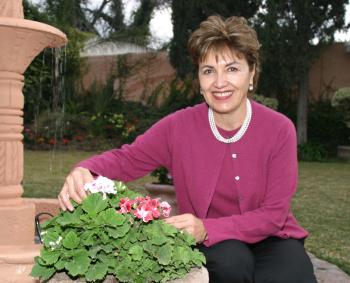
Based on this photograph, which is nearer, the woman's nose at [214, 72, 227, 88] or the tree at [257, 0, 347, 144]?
the woman's nose at [214, 72, 227, 88]

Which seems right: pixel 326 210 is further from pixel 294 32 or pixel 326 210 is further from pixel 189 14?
pixel 189 14

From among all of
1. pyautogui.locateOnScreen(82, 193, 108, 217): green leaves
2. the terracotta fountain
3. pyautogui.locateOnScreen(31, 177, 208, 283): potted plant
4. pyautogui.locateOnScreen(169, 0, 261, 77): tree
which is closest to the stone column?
the terracotta fountain

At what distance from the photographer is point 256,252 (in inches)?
90.0

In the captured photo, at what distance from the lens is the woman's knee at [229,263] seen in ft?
6.80

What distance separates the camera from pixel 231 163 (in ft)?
7.41

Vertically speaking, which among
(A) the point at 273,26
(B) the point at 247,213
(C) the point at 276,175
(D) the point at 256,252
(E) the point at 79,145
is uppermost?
(A) the point at 273,26

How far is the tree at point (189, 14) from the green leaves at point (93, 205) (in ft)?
41.7

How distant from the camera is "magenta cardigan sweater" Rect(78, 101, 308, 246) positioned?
2.13 meters

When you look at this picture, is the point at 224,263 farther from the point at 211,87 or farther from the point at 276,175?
the point at 211,87

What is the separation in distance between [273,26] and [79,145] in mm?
5505

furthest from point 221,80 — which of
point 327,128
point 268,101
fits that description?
point 327,128

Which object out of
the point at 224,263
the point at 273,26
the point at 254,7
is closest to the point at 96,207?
the point at 224,263

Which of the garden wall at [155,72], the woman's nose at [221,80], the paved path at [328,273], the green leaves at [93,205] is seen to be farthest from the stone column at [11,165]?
the garden wall at [155,72]

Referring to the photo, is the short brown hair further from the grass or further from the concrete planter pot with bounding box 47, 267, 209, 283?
the grass
